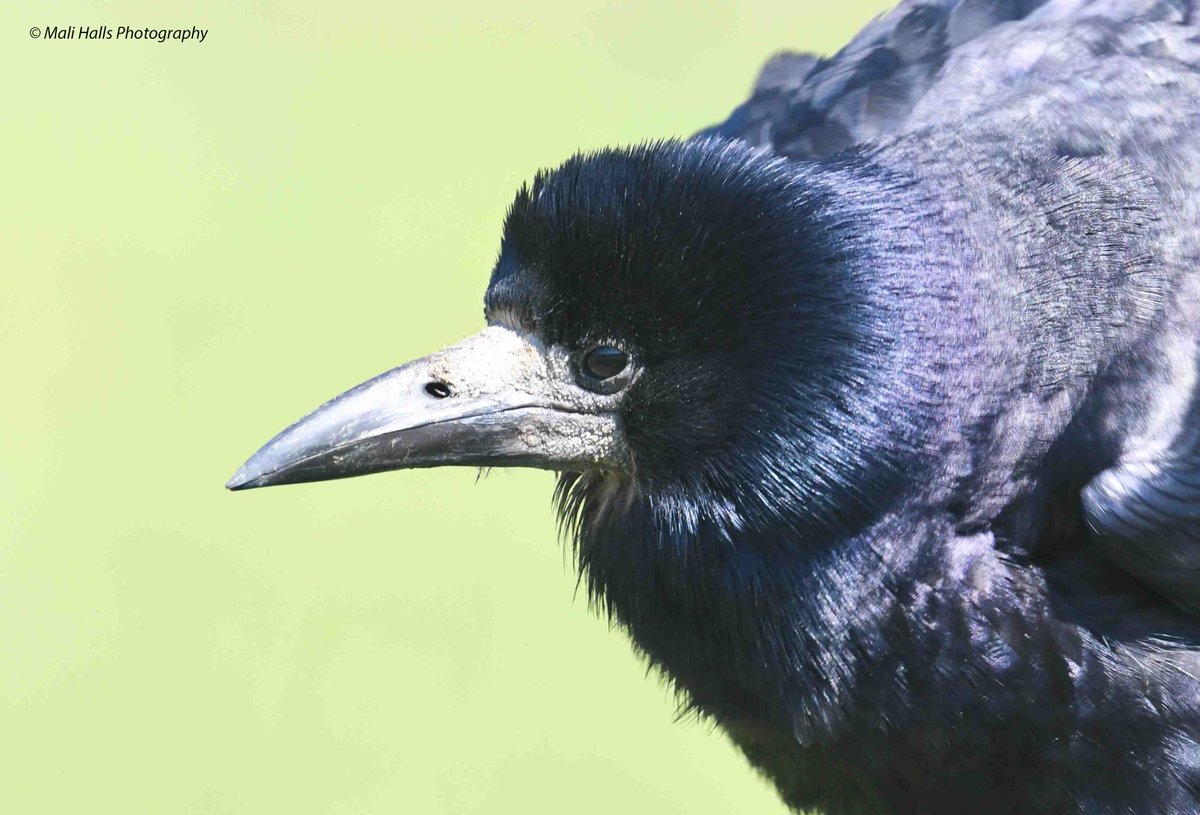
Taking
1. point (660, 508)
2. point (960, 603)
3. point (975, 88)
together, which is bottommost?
point (960, 603)

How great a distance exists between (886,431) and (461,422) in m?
0.82

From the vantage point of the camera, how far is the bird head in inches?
122

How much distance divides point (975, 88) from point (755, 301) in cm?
106

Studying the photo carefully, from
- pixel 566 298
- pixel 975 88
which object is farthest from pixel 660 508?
pixel 975 88

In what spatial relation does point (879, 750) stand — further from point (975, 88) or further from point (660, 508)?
point (975, 88)

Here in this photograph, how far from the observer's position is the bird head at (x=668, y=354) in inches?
122

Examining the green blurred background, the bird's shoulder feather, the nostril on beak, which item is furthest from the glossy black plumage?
the green blurred background

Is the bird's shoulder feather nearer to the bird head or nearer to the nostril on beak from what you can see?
the bird head

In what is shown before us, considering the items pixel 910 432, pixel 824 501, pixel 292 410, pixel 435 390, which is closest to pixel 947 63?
pixel 910 432

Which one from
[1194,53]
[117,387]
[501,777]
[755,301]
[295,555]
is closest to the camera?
[755,301]

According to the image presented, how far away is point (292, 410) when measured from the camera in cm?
630

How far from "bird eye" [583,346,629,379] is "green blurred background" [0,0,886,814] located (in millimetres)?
2517

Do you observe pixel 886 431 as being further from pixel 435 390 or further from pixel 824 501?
pixel 435 390

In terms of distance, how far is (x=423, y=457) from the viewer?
126 inches
